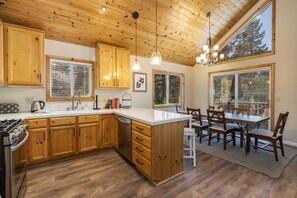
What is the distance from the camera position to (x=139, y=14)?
130 inches

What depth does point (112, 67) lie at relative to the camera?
146 inches

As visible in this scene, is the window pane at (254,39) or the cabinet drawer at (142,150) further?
the window pane at (254,39)

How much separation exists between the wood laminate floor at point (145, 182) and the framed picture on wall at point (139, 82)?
7.79 ft

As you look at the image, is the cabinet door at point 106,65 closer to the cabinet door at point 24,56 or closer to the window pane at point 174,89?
the cabinet door at point 24,56

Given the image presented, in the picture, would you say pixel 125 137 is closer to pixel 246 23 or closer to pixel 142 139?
pixel 142 139

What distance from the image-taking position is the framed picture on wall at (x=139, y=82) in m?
4.52

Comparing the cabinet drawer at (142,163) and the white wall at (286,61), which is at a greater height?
the white wall at (286,61)

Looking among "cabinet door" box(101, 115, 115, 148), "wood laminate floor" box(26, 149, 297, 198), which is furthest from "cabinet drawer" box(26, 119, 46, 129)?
"cabinet door" box(101, 115, 115, 148)

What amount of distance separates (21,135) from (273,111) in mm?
5468

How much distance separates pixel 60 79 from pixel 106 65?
1107 millimetres

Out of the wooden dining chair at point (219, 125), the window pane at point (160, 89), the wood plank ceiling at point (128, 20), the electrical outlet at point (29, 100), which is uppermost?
the wood plank ceiling at point (128, 20)

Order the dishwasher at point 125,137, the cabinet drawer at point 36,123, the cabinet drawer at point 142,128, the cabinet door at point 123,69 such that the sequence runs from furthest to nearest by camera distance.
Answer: the cabinet door at point 123,69
the dishwasher at point 125,137
the cabinet drawer at point 36,123
the cabinet drawer at point 142,128

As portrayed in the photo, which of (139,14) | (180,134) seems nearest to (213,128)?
(180,134)

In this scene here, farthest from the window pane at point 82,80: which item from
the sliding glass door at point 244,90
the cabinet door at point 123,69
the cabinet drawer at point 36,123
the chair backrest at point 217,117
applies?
the sliding glass door at point 244,90
